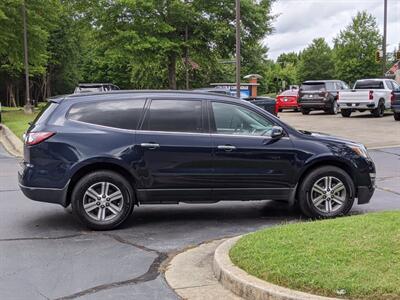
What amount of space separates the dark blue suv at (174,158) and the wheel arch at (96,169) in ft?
0.04

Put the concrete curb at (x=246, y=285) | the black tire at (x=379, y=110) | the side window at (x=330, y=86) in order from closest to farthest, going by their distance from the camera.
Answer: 1. the concrete curb at (x=246, y=285)
2. the black tire at (x=379, y=110)
3. the side window at (x=330, y=86)

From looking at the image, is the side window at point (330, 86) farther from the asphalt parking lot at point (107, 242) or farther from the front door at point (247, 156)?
the front door at point (247, 156)

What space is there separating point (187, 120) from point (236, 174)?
0.95 m

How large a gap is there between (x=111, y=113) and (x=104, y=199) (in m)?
1.12

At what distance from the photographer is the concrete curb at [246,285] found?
4.46 meters

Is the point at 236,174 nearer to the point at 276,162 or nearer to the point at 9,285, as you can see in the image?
the point at 276,162

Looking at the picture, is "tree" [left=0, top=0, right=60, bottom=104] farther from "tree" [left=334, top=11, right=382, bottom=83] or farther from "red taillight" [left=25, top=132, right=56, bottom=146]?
"tree" [left=334, top=11, right=382, bottom=83]

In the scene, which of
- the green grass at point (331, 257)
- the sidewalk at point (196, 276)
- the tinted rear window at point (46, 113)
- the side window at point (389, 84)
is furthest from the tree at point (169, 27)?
the green grass at point (331, 257)

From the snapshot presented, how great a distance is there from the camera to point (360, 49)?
64438mm

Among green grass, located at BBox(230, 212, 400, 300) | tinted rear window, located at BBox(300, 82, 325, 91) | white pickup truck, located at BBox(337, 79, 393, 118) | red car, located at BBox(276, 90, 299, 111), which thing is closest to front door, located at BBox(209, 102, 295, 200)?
green grass, located at BBox(230, 212, 400, 300)

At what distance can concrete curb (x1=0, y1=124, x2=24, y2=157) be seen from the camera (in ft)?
54.7

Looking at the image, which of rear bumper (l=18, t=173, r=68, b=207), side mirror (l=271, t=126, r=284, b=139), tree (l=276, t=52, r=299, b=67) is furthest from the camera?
tree (l=276, t=52, r=299, b=67)

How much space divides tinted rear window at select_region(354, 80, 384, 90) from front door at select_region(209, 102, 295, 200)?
74.0 ft

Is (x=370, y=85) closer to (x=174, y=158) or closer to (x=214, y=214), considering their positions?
(x=214, y=214)
